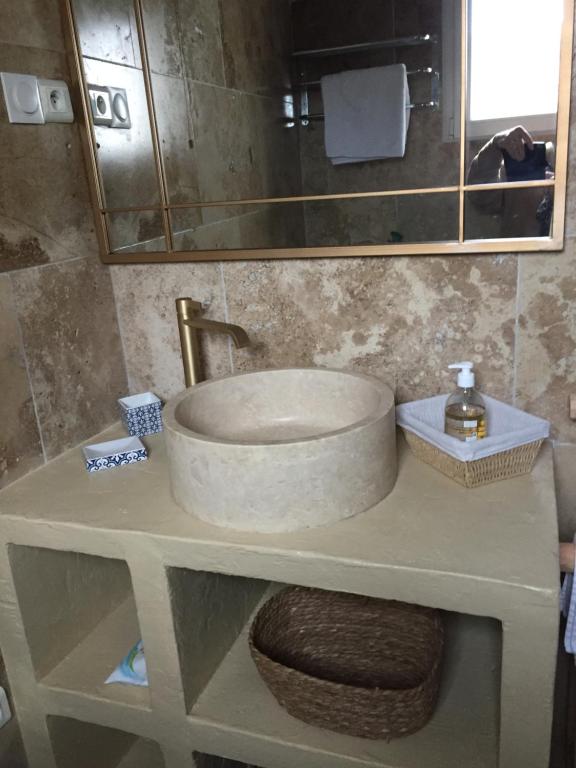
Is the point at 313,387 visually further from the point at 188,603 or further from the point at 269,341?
the point at 188,603

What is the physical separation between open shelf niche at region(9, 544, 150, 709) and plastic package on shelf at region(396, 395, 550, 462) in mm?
674

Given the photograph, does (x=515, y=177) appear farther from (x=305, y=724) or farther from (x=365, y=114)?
(x=305, y=724)

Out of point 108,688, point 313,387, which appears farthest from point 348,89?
point 108,688

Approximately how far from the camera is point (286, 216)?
1246mm

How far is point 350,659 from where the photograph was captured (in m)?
1.18

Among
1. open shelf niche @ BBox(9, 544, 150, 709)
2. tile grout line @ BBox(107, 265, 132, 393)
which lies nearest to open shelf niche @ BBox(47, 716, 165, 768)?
open shelf niche @ BBox(9, 544, 150, 709)

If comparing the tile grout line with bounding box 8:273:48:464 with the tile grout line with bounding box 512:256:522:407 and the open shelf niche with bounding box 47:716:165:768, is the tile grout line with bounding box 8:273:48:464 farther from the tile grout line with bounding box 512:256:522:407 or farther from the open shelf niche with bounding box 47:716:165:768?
the tile grout line with bounding box 512:256:522:407

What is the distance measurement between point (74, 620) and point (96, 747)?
314mm

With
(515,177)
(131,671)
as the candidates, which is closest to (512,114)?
(515,177)

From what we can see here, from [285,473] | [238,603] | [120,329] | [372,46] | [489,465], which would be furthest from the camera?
[120,329]

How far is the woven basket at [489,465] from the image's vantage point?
102 cm

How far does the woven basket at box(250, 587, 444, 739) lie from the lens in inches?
37.9

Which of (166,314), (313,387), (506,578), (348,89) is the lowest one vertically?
(506,578)

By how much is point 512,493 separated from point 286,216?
2.19 ft
